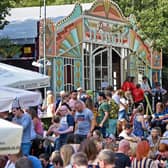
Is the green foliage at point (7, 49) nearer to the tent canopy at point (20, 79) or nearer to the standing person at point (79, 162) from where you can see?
the tent canopy at point (20, 79)

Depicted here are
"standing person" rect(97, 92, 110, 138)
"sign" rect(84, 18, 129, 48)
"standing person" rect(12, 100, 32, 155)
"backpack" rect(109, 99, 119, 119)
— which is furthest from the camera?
"sign" rect(84, 18, 129, 48)

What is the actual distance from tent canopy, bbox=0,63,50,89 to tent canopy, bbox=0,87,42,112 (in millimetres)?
654

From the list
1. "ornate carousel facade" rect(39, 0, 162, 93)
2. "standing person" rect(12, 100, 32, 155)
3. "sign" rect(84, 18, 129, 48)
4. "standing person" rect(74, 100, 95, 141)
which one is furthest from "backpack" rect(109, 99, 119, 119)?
"sign" rect(84, 18, 129, 48)

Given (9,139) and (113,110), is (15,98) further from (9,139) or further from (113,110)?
(113,110)

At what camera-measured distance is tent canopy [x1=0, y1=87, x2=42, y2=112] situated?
12672 mm

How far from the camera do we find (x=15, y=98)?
12953mm

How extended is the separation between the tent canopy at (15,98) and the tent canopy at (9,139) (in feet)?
15.4

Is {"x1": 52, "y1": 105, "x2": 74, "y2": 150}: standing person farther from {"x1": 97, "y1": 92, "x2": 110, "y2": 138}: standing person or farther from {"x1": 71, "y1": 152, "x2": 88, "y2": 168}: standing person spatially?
{"x1": 71, "y1": 152, "x2": 88, "y2": 168}: standing person

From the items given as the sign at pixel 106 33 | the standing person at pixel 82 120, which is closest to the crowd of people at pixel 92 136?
the standing person at pixel 82 120

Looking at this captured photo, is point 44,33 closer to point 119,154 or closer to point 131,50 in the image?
point 131,50

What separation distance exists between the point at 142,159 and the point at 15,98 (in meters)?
3.08

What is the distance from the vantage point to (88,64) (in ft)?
93.8

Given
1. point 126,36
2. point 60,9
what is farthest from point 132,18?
point 60,9

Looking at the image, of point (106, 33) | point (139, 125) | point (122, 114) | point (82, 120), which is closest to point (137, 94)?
point (122, 114)
